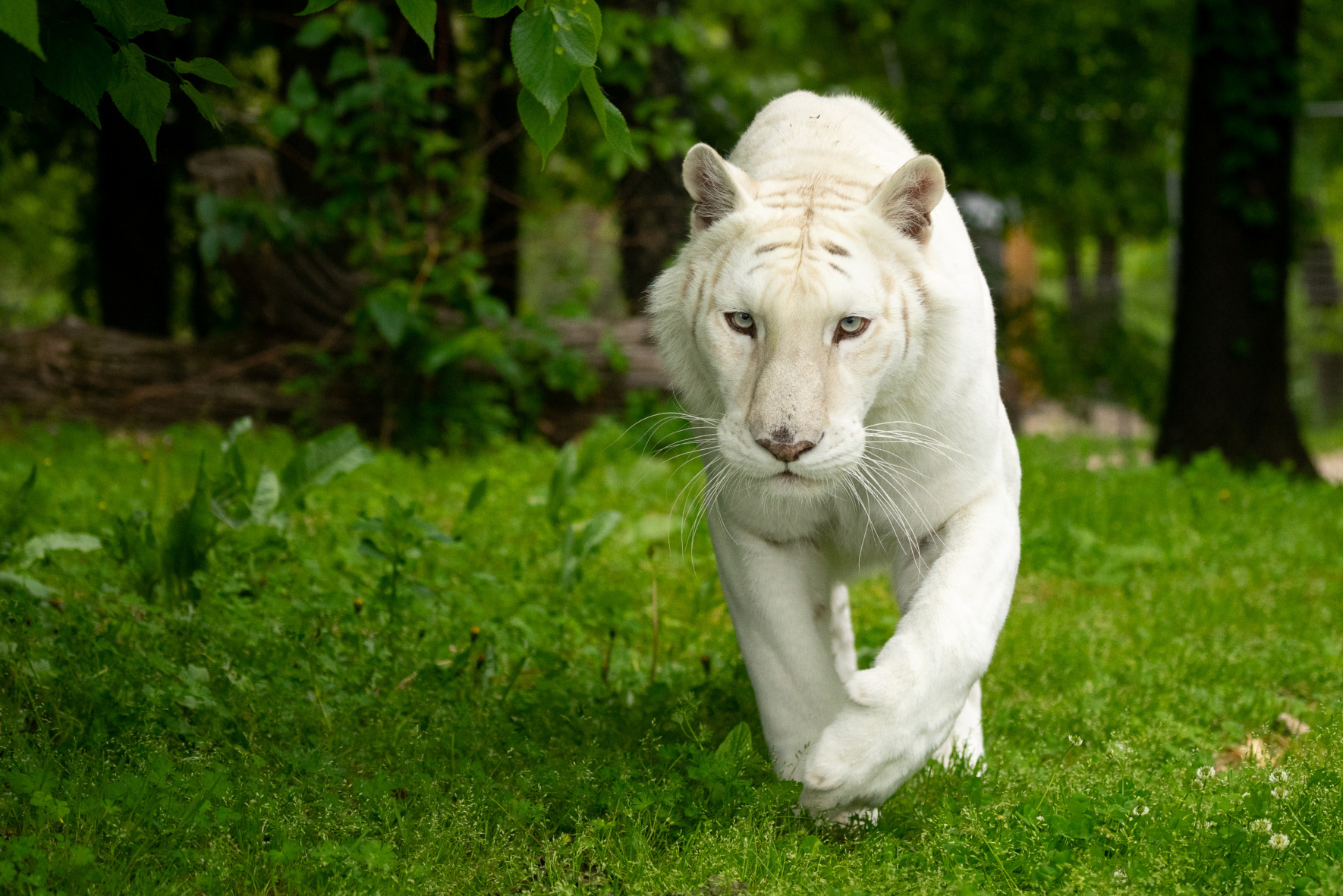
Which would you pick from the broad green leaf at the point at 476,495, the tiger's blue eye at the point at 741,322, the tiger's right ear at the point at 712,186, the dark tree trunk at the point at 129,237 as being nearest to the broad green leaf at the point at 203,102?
the tiger's right ear at the point at 712,186

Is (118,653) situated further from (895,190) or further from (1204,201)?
(1204,201)

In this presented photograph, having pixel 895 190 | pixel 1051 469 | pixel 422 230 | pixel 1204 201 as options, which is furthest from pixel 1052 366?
pixel 895 190

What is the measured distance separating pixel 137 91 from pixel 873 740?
2249 mm

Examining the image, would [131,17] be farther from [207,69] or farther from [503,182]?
[503,182]

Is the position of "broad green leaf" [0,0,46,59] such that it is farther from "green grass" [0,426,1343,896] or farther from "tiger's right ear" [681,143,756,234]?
"tiger's right ear" [681,143,756,234]

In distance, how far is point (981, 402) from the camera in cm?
337

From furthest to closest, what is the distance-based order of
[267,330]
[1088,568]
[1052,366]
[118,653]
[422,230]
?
[1052,366] < [267,330] < [422,230] < [1088,568] < [118,653]

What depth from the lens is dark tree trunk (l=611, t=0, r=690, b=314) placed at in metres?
9.20

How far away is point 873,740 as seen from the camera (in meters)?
2.80

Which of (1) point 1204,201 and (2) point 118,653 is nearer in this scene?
(2) point 118,653

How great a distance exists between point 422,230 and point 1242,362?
20.2 ft

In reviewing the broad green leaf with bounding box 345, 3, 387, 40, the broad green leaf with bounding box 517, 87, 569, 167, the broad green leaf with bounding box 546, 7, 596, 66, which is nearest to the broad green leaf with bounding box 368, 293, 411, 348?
the broad green leaf with bounding box 345, 3, 387, 40

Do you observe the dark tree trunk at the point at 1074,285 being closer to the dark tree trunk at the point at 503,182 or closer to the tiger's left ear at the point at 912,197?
the dark tree trunk at the point at 503,182

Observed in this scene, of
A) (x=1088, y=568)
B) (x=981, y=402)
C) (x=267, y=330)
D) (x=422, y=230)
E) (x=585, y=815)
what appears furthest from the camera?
(x=267, y=330)
